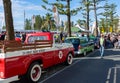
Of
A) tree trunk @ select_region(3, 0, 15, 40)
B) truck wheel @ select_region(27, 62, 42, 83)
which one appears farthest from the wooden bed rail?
tree trunk @ select_region(3, 0, 15, 40)

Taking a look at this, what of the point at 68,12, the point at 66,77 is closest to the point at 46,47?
the point at 66,77

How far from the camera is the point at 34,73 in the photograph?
10.5 m

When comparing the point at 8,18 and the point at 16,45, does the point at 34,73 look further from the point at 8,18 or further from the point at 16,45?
the point at 8,18

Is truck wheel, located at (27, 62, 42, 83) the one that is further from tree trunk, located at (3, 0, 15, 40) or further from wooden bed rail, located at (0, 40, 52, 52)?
tree trunk, located at (3, 0, 15, 40)

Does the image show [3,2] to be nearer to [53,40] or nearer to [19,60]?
[53,40]

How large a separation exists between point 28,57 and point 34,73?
37.2 inches

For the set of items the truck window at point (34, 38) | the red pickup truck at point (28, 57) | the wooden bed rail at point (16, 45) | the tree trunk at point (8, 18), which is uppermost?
the tree trunk at point (8, 18)

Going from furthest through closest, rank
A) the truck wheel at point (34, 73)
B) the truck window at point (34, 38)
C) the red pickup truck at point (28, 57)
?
the truck window at point (34, 38)
the truck wheel at point (34, 73)
the red pickup truck at point (28, 57)

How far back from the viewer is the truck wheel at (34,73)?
10064mm

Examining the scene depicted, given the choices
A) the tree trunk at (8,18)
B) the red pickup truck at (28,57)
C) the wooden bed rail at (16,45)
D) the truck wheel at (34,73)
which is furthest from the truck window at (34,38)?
the tree trunk at (8,18)

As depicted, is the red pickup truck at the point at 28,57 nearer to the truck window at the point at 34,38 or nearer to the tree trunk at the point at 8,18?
the truck window at the point at 34,38

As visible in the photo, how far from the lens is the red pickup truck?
870 cm

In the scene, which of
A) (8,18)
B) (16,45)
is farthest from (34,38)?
(16,45)

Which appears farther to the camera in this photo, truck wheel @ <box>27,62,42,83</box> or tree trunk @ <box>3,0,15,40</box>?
tree trunk @ <box>3,0,15,40</box>
